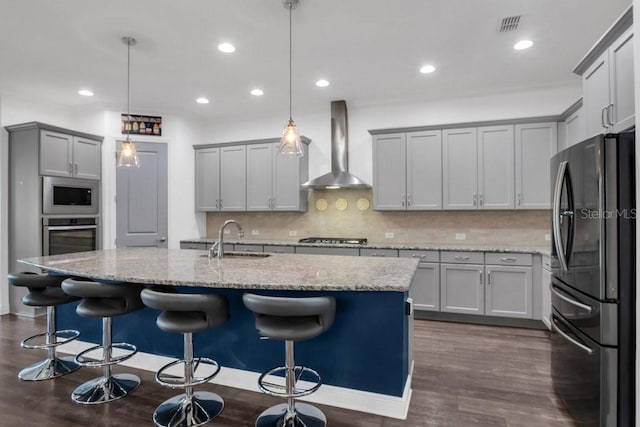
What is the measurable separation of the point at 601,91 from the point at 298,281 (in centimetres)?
229

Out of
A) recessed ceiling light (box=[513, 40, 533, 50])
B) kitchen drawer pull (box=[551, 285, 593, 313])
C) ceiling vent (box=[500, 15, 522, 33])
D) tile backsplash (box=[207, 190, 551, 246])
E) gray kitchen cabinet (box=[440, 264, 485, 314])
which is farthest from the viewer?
tile backsplash (box=[207, 190, 551, 246])

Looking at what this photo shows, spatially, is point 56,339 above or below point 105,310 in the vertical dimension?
below

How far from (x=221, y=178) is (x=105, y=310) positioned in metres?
3.36

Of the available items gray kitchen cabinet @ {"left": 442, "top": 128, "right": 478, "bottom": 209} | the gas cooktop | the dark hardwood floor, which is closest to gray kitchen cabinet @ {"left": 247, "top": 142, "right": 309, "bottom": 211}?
the gas cooktop

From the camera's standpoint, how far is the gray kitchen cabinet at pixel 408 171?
14.6 ft

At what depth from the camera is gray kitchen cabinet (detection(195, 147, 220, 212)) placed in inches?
218

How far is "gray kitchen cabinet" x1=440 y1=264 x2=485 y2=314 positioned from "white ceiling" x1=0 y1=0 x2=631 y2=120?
220 cm

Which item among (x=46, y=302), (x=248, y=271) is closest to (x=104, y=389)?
(x=46, y=302)

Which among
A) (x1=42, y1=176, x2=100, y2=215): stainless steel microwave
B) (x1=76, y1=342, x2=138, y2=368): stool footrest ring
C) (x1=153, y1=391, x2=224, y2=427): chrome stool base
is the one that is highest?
(x1=42, y1=176, x2=100, y2=215): stainless steel microwave

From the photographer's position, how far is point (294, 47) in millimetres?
3365

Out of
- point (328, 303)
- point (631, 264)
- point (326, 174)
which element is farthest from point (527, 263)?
point (328, 303)

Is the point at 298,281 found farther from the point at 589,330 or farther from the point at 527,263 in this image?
the point at 527,263

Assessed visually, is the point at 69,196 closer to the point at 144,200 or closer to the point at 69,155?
the point at 69,155

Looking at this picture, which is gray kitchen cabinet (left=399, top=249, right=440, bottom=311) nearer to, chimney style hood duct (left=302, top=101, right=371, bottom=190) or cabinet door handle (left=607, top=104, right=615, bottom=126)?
chimney style hood duct (left=302, top=101, right=371, bottom=190)
